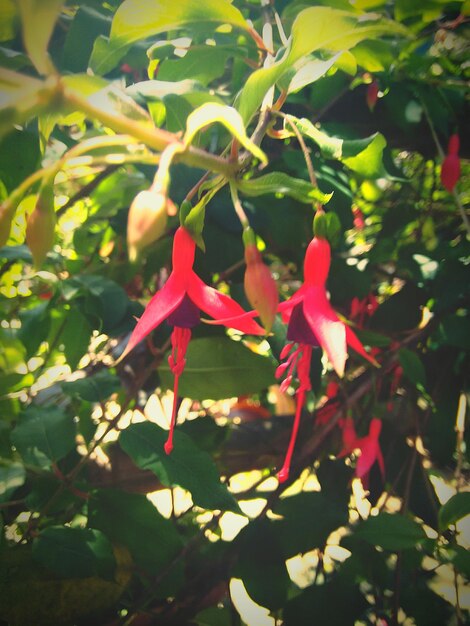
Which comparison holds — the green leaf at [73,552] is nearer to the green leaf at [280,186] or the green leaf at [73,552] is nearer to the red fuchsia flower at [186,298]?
the red fuchsia flower at [186,298]

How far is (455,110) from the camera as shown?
730 millimetres

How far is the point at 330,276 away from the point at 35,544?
48 cm

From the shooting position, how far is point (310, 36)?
1.01 ft

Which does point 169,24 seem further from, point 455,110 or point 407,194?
point 407,194

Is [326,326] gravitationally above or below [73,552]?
above

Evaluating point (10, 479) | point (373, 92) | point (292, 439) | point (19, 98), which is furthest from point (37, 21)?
point (373, 92)

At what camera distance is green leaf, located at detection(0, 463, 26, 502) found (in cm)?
46

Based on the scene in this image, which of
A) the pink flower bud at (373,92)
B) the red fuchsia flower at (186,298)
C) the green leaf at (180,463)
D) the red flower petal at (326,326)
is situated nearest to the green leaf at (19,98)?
the red fuchsia flower at (186,298)

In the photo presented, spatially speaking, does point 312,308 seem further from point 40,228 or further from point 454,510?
point 454,510

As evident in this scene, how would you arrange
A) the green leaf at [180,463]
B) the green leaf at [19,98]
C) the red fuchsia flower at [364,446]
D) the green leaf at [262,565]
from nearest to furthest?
1. the green leaf at [19,98]
2. the green leaf at [180,463]
3. the green leaf at [262,565]
4. the red fuchsia flower at [364,446]

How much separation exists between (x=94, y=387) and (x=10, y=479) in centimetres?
14

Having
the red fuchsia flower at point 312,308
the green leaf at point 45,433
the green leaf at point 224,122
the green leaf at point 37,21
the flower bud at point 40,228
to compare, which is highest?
the green leaf at point 37,21

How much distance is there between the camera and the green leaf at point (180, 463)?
1.48ft

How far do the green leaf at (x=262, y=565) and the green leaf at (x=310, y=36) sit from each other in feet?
1.68
